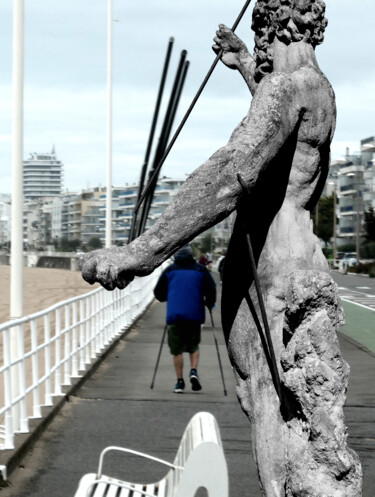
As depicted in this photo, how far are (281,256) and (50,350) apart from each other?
9.92 meters

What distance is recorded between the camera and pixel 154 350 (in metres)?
18.4

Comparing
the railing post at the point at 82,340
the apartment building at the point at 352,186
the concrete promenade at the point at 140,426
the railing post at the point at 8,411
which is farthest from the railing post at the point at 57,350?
the apartment building at the point at 352,186

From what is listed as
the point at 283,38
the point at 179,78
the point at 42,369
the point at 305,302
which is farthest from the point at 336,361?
the point at 42,369

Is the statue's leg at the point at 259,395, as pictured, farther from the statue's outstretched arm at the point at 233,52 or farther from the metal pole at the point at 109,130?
the metal pole at the point at 109,130

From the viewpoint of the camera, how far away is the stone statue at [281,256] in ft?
9.53

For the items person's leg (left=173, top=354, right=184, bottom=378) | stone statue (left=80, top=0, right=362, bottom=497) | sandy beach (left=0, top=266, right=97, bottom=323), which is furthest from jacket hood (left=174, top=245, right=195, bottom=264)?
sandy beach (left=0, top=266, right=97, bottom=323)

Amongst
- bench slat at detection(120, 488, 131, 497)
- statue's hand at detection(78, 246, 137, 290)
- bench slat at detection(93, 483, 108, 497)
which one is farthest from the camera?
bench slat at detection(120, 488, 131, 497)

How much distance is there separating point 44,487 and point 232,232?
190 inches

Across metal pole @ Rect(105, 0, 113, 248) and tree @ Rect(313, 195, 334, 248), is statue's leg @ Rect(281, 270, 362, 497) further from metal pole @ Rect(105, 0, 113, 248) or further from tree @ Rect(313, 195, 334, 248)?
tree @ Rect(313, 195, 334, 248)

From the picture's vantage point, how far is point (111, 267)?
2863 millimetres

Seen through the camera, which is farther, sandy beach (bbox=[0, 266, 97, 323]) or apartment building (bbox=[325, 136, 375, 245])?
apartment building (bbox=[325, 136, 375, 245])

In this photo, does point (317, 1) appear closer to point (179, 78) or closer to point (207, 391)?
point (179, 78)

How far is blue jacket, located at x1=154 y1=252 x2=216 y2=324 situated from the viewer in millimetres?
12820

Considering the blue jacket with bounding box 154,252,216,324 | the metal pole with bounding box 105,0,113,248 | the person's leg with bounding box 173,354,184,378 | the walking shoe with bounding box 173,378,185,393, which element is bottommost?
the walking shoe with bounding box 173,378,185,393
